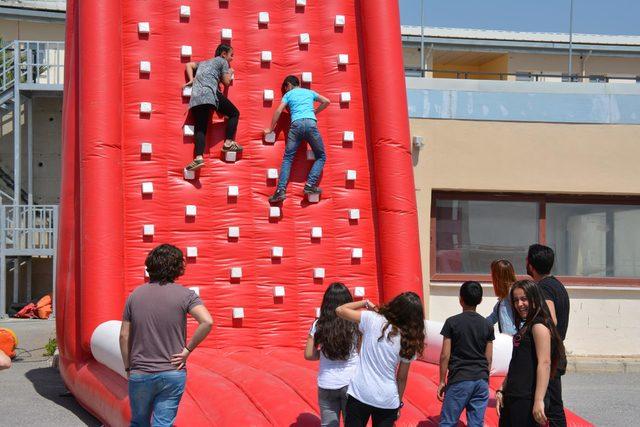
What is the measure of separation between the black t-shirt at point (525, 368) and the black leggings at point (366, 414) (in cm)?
71

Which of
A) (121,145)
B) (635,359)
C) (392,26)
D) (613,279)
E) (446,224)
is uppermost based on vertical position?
(392,26)

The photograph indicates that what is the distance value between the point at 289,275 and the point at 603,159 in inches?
206

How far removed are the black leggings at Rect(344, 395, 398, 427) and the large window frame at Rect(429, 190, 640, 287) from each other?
6.85 metres

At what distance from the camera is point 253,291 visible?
9.10 meters

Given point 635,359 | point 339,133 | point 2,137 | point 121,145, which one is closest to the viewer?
point 121,145

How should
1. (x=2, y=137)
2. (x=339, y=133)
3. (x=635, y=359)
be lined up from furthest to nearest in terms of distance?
(x=2, y=137), (x=635, y=359), (x=339, y=133)

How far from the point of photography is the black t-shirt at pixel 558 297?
5902 millimetres

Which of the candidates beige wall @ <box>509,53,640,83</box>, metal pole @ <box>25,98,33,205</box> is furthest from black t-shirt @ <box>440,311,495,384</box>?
beige wall @ <box>509,53,640,83</box>

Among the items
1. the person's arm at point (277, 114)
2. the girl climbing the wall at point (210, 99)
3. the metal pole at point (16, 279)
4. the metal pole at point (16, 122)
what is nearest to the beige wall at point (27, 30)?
the metal pole at point (16, 122)

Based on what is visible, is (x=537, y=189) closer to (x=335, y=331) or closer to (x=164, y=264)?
(x=335, y=331)

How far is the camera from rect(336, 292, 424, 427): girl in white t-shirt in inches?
208

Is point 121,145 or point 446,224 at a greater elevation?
point 121,145

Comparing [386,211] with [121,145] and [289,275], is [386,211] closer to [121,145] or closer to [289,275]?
[289,275]

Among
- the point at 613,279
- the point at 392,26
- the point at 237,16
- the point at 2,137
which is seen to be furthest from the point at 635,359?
the point at 2,137
